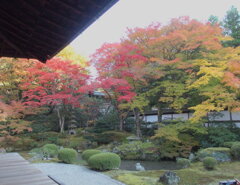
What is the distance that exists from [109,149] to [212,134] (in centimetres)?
541

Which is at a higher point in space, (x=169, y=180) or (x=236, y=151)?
(x=236, y=151)

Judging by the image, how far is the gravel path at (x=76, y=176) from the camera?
551cm

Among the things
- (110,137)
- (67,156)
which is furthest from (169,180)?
(110,137)

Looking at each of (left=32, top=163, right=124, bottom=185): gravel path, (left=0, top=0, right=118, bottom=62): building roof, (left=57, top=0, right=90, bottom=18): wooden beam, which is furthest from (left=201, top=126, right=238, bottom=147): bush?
(left=57, top=0, right=90, bottom=18): wooden beam

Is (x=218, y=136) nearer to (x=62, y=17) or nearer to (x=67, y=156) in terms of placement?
(x=67, y=156)

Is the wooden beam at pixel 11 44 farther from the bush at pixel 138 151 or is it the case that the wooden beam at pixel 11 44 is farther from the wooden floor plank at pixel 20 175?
the bush at pixel 138 151

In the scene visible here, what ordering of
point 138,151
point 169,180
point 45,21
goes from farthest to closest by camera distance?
1. point 138,151
2. point 169,180
3. point 45,21

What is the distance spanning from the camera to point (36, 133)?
14.1 m

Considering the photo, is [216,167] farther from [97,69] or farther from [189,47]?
[97,69]

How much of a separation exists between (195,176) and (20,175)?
→ 4.73m

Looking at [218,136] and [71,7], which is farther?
[218,136]

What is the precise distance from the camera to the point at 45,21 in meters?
2.31

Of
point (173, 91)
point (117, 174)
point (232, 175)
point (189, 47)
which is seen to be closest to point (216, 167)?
point (232, 175)

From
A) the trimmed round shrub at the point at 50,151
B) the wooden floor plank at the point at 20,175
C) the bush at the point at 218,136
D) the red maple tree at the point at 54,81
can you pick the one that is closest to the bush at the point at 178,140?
the bush at the point at 218,136
